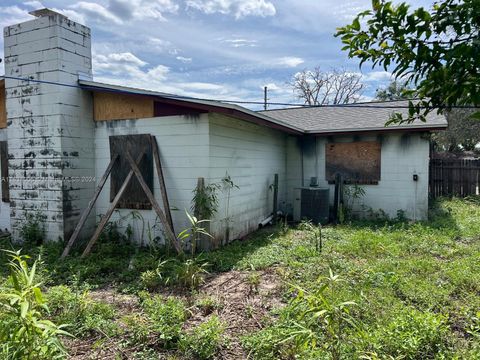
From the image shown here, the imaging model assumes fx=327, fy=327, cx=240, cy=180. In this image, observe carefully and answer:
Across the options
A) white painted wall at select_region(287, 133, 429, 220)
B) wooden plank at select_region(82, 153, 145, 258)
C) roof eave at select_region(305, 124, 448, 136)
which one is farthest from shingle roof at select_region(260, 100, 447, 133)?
wooden plank at select_region(82, 153, 145, 258)

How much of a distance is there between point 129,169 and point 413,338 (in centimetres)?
490

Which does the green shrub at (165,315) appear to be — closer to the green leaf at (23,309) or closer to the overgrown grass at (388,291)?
the overgrown grass at (388,291)

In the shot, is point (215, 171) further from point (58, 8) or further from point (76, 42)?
point (58, 8)

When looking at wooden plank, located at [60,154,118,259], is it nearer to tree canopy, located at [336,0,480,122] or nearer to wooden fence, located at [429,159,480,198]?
tree canopy, located at [336,0,480,122]

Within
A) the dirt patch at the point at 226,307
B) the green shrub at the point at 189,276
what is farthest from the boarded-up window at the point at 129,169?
the dirt patch at the point at 226,307

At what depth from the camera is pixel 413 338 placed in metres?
2.58

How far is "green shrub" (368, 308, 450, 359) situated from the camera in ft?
8.19

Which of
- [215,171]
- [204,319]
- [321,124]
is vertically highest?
[321,124]

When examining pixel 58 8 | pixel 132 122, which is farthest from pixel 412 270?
pixel 58 8

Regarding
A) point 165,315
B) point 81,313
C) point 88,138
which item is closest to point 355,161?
point 88,138

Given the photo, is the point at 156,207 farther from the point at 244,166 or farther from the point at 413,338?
the point at 413,338

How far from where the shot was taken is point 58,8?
575 centimetres

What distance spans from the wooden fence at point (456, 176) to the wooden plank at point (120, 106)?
9.96 metres

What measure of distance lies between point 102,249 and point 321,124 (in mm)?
6577
